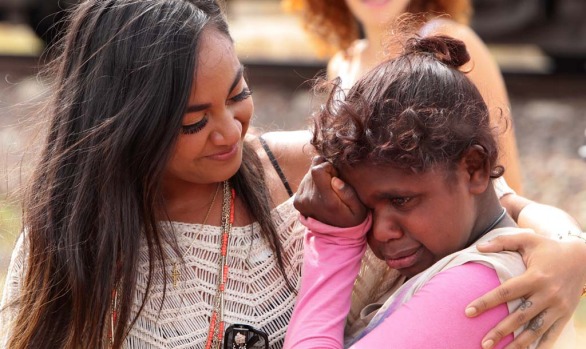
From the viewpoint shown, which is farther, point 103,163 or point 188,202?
point 188,202

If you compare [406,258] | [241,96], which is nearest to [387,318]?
[406,258]

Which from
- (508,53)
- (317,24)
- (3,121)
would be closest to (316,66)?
(508,53)

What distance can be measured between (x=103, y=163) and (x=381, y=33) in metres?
2.13

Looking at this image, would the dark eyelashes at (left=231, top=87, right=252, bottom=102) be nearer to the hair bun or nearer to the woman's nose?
the woman's nose

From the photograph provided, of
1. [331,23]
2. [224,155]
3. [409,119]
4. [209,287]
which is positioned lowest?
[331,23]

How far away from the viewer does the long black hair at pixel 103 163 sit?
7.23 ft

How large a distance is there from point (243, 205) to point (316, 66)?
7293 millimetres

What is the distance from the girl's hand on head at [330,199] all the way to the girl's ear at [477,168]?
0.74 ft

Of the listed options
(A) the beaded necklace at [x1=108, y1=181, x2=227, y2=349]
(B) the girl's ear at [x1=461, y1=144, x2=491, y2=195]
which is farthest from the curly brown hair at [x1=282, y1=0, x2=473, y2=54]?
(B) the girl's ear at [x1=461, y1=144, x2=491, y2=195]

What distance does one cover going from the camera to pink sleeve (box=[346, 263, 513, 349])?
1.88 metres

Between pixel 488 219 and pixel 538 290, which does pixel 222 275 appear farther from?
pixel 538 290

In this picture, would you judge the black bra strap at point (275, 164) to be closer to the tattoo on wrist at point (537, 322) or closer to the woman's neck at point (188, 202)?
the woman's neck at point (188, 202)

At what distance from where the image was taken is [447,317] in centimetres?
188

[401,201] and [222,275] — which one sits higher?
[401,201]
